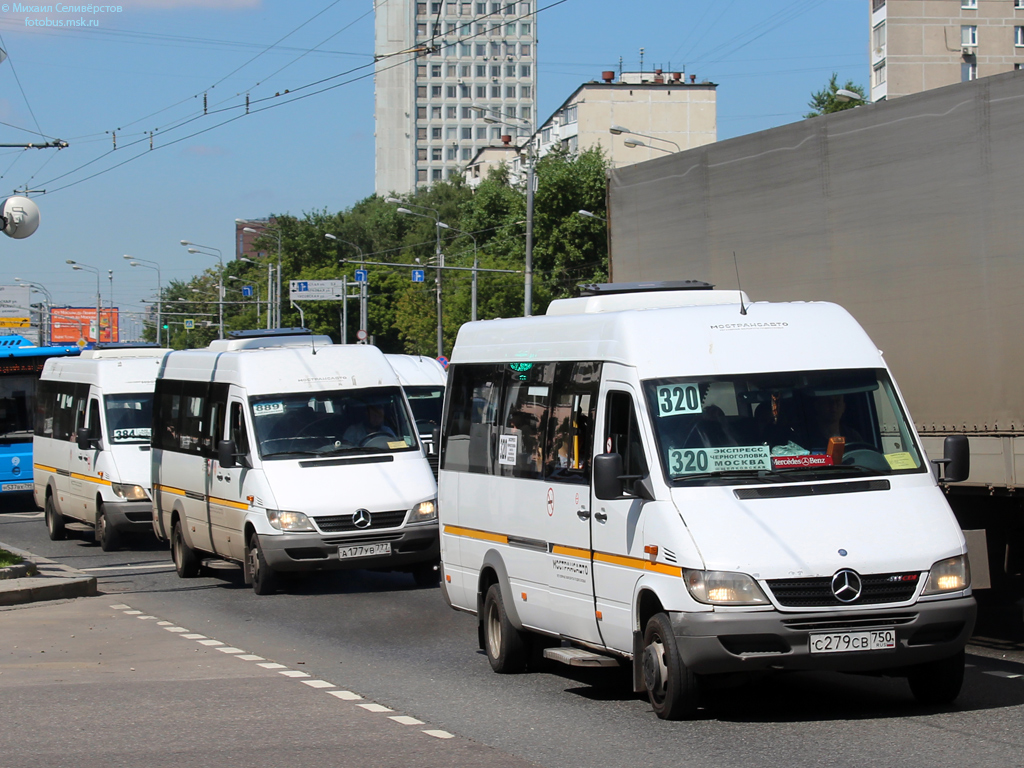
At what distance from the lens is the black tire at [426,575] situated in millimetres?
16094

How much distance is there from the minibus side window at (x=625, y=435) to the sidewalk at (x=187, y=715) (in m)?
1.81

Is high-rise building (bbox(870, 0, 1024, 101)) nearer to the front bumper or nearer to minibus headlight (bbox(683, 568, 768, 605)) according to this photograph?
the front bumper

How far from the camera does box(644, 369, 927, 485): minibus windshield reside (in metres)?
8.08

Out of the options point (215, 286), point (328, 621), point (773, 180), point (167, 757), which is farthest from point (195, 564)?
point (215, 286)

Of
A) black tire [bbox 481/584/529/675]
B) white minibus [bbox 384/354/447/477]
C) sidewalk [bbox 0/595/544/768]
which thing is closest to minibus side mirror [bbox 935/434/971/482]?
sidewalk [bbox 0/595/544/768]

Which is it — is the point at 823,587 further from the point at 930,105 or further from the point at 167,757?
the point at 930,105

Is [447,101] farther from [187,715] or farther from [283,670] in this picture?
[187,715]

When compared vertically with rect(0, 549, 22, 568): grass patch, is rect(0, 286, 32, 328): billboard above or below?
above

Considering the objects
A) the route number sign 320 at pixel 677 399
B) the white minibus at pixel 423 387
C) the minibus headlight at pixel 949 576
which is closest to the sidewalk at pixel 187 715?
the route number sign 320 at pixel 677 399

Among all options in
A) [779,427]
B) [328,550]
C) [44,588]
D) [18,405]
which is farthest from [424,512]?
[18,405]

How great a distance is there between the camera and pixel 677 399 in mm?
8398

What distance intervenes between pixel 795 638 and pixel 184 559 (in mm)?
11725

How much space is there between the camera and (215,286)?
442 feet

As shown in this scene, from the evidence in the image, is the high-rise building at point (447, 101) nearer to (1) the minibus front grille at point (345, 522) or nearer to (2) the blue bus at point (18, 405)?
(2) the blue bus at point (18, 405)
